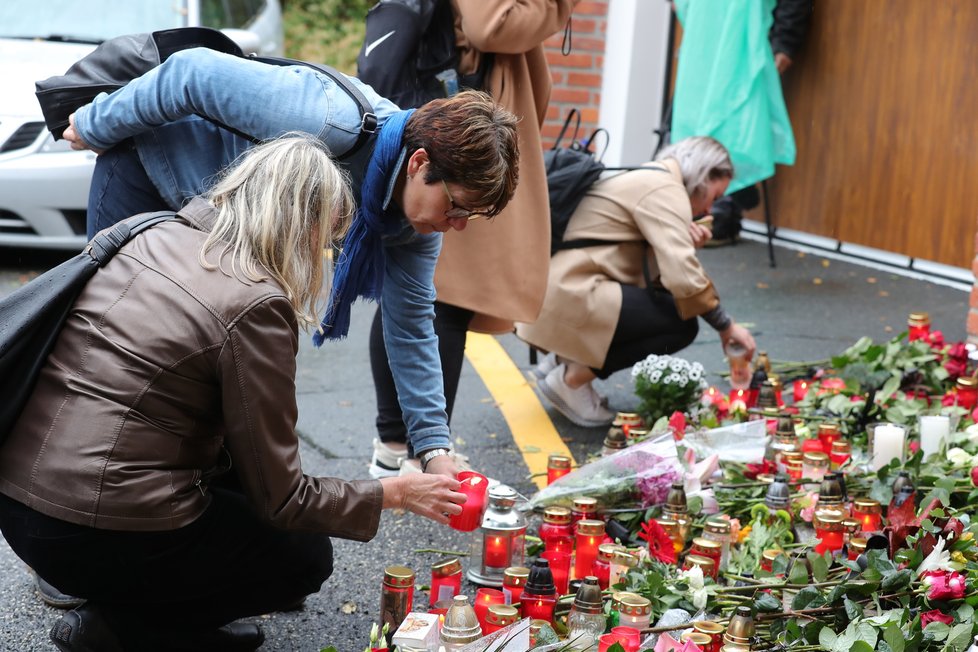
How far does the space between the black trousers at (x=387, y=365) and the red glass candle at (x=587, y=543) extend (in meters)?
0.74

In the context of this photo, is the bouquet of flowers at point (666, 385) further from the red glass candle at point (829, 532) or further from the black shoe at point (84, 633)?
the black shoe at point (84, 633)

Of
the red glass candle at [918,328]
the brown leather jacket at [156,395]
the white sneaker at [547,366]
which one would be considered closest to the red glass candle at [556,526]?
the brown leather jacket at [156,395]

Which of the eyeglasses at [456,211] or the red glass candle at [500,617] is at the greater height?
the eyeglasses at [456,211]

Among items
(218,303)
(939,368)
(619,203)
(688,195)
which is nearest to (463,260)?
(619,203)

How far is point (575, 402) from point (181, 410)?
2.48 m

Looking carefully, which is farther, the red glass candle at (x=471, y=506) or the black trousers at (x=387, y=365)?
the black trousers at (x=387, y=365)

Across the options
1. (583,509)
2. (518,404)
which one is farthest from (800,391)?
(583,509)

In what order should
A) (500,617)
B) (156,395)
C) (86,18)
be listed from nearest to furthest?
(156,395) → (500,617) → (86,18)

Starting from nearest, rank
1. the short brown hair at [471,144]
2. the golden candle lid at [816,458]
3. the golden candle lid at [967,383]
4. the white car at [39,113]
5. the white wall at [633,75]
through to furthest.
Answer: the short brown hair at [471,144] < the golden candle lid at [816,458] < the golden candle lid at [967,383] < the white car at [39,113] < the white wall at [633,75]

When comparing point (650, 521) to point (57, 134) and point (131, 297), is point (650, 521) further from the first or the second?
point (57, 134)

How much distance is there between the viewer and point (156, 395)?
2240mm

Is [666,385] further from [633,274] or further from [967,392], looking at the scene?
[967,392]

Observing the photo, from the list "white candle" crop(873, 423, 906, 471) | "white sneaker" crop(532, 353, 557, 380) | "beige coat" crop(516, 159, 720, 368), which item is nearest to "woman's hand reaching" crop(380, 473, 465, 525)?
"white candle" crop(873, 423, 906, 471)

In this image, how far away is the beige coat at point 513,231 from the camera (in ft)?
11.9
